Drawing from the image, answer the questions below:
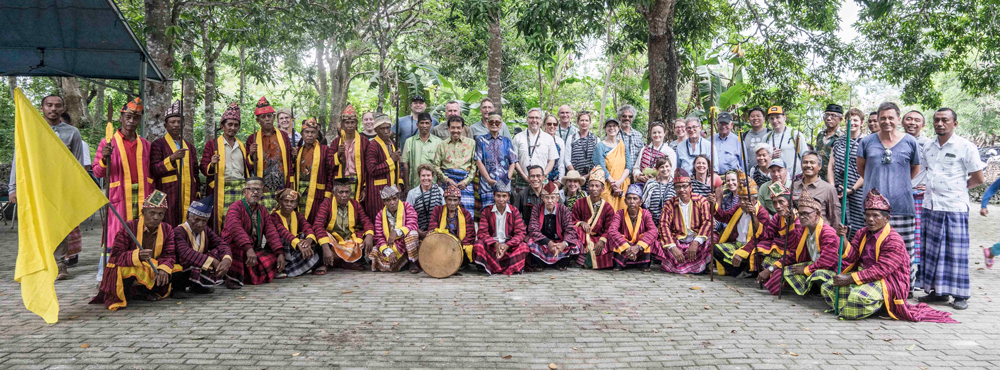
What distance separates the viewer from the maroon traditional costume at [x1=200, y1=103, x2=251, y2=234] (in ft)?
21.8

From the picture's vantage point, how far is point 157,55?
7.22 m

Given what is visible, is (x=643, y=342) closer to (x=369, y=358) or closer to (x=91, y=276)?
(x=369, y=358)

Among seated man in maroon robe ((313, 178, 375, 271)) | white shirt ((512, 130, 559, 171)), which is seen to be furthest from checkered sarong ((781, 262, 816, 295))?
seated man in maroon robe ((313, 178, 375, 271))

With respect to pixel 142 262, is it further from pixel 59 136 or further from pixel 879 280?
pixel 879 280

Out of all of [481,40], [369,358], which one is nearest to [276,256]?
[369,358]

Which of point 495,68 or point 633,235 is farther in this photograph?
point 495,68

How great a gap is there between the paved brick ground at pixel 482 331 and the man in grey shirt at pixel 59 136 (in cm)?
52

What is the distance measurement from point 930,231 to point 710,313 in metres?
2.38

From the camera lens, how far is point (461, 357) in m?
3.93

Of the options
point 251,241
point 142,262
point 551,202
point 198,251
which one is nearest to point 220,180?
point 251,241

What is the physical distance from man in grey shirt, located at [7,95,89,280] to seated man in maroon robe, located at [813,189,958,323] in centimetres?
747

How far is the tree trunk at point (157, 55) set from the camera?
7.12 metres

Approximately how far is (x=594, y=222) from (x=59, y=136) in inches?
242

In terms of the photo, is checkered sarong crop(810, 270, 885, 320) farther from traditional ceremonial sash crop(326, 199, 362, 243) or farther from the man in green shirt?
the man in green shirt
